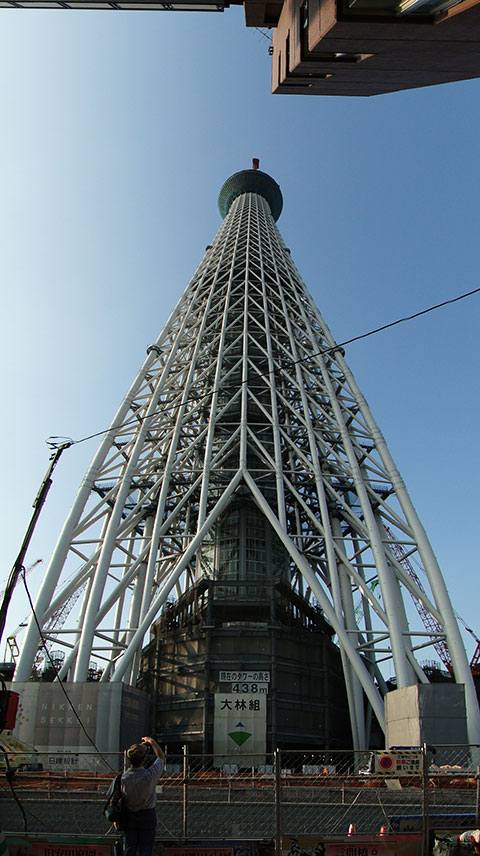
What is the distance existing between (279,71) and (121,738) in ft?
87.1

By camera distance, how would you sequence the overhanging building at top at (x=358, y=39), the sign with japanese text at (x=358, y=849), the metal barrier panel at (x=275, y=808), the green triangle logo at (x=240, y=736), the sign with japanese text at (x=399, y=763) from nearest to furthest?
the sign with japanese text at (x=358, y=849) < the metal barrier panel at (x=275, y=808) < the overhanging building at top at (x=358, y=39) < the sign with japanese text at (x=399, y=763) < the green triangle logo at (x=240, y=736)

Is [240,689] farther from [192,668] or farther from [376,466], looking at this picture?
[376,466]

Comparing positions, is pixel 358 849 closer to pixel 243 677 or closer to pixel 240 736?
pixel 240 736

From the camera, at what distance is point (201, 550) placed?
143 ft

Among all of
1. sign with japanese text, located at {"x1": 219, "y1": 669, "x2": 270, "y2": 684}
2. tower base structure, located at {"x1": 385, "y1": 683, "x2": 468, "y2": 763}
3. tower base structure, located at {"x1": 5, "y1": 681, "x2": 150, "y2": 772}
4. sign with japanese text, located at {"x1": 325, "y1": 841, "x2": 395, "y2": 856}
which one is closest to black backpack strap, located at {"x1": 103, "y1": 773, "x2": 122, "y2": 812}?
sign with japanese text, located at {"x1": 325, "y1": 841, "x2": 395, "y2": 856}

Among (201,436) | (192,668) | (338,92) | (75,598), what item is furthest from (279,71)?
(75,598)

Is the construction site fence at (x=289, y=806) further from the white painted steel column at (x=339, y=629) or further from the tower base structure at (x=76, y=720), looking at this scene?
the white painted steel column at (x=339, y=629)

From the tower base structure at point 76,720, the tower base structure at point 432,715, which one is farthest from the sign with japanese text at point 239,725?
the tower base structure at point 432,715

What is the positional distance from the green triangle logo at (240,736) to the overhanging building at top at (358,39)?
1074 inches

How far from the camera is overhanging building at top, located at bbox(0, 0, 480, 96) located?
13.4 metres

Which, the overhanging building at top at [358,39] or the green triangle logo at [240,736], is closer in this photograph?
the overhanging building at top at [358,39]

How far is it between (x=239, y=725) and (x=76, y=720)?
806 cm

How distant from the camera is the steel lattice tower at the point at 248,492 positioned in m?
30.9

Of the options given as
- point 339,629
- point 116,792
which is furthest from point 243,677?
point 116,792
